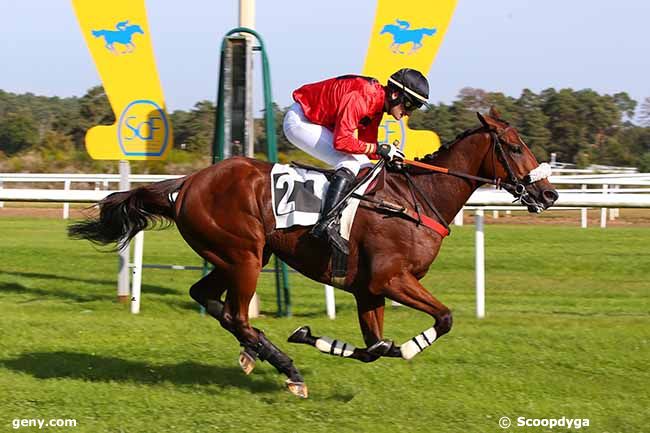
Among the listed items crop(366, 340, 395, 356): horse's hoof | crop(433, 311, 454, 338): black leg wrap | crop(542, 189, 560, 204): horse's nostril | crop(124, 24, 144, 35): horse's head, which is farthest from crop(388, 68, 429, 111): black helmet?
crop(124, 24, 144, 35): horse's head

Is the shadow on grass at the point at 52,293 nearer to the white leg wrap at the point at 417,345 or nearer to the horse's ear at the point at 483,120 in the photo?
the white leg wrap at the point at 417,345

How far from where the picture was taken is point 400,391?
5617mm

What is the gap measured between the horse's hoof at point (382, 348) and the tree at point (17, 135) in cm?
3531

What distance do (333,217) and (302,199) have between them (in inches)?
10.4

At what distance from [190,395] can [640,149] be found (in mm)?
33416

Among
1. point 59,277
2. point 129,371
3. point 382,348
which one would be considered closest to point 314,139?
point 382,348

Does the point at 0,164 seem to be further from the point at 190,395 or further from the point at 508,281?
the point at 190,395

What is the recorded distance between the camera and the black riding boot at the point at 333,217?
18.6ft

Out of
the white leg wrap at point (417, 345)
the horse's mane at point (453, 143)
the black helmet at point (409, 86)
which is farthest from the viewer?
the horse's mane at point (453, 143)

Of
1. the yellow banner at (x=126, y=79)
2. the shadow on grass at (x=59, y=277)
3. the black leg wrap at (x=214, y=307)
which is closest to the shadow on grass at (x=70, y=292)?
the shadow on grass at (x=59, y=277)

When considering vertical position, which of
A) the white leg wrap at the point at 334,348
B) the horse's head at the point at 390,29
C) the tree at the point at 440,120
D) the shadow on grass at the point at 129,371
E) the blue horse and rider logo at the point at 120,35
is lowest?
the shadow on grass at the point at 129,371

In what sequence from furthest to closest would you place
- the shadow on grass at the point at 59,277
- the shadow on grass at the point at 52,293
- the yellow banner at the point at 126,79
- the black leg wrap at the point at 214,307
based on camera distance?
the shadow on grass at the point at 59,277 < the shadow on grass at the point at 52,293 < the yellow banner at the point at 126,79 < the black leg wrap at the point at 214,307

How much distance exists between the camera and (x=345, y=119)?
5719 millimetres

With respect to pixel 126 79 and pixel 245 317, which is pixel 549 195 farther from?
pixel 126 79
